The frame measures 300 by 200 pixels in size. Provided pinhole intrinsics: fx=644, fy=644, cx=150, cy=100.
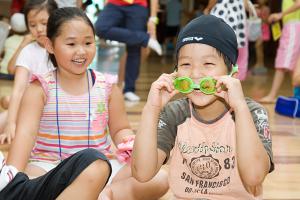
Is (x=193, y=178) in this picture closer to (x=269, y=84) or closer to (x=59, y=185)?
(x=59, y=185)

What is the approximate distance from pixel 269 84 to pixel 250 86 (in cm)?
43

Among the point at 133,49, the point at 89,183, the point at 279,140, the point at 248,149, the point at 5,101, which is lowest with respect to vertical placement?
the point at 279,140

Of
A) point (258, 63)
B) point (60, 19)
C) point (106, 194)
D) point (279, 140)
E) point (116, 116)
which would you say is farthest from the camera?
point (258, 63)

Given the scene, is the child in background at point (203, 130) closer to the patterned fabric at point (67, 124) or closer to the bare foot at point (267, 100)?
the patterned fabric at point (67, 124)

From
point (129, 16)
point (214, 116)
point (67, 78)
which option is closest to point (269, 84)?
point (129, 16)

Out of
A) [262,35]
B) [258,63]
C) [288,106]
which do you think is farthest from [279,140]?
[258,63]

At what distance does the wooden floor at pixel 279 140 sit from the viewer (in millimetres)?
2646

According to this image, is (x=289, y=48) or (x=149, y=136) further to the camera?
(x=289, y=48)

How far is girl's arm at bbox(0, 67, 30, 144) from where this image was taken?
2983 mm

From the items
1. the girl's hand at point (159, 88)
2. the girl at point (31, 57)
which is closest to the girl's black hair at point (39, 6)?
the girl at point (31, 57)

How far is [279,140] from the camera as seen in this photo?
3.68m

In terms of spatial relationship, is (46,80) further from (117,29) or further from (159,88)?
(117,29)

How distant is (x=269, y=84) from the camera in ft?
22.5

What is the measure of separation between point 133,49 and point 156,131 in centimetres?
345
